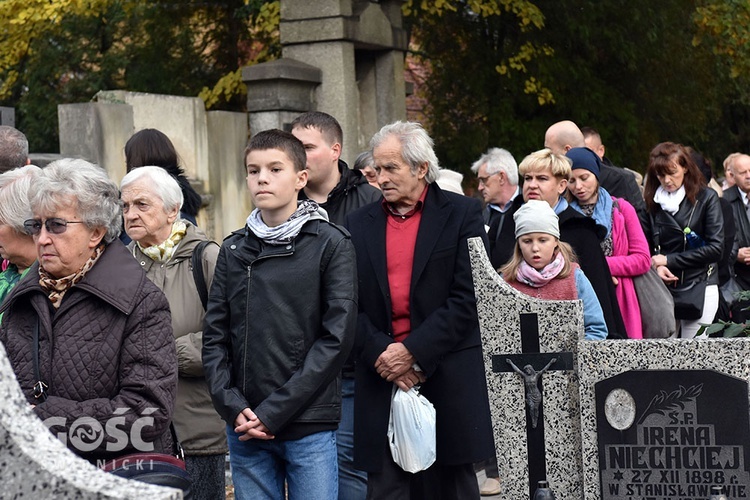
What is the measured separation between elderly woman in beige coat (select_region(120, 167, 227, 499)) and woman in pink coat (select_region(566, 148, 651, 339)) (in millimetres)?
2701

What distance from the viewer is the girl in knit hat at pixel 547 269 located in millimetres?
5633

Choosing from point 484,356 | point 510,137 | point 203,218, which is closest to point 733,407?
point 484,356

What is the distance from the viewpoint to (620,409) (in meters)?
4.86

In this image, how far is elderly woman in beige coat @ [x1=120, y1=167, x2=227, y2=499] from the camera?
5.11 m

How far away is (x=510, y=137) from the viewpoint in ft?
52.4

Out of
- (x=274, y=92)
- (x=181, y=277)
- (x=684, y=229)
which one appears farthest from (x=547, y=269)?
(x=274, y=92)

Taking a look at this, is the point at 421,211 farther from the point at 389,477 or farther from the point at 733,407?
the point at 733,407

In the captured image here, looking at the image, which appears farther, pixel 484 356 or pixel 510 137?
pixel 510 137

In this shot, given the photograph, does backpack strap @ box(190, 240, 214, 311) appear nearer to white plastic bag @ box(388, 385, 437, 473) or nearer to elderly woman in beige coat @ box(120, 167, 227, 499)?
elderly woman in beige coat @ box(120, 167, 227, 499)

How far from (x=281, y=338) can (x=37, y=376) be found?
990 millimetres

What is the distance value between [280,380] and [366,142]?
7.39 metres

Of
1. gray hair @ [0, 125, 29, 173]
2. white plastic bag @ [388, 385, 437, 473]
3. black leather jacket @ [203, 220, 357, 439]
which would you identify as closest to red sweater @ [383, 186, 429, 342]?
white plastic bag @ [388, 385, 437, 473]

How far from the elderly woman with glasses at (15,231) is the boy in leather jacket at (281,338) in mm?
774

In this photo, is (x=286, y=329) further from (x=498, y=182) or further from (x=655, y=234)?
(x=655, y=234)
